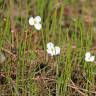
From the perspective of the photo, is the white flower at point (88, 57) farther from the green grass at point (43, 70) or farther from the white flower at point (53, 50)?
the white flower at point (53, 50)

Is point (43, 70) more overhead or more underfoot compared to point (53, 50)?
more underfoot

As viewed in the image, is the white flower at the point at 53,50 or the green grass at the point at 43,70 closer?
the green grass at the point at 43,70

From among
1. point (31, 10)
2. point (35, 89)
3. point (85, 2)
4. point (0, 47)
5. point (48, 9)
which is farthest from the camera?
point (85, 2)

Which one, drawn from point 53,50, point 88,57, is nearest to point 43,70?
point 53,50

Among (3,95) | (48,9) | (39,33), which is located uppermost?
(48,9)

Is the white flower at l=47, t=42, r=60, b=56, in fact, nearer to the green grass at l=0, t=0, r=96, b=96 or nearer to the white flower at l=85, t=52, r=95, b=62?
the green grass at l=0, t=0, r=96, b=96

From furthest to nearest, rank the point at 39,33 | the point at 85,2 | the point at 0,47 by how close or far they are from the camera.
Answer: the point at 85,2 → the point at 39,33 → the point at 0,47

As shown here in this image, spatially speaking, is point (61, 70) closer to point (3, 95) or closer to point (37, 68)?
point (37, 68)

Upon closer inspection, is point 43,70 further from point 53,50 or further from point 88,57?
point 88,57

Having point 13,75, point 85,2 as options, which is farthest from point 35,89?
point 85,2

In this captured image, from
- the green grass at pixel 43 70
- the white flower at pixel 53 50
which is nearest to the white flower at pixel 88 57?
the green grass at pixel 43 70

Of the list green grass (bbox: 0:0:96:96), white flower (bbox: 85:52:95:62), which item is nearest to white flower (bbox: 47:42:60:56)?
green grass (bbox: 0:0:96:96)
